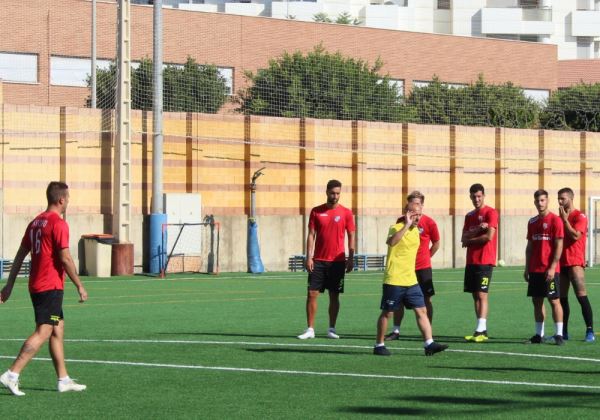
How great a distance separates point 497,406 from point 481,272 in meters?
7.10

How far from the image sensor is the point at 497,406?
41.4 feet

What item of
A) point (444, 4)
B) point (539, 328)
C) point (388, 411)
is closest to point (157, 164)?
point (539, 328)

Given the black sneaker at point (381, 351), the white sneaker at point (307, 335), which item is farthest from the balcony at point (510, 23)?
the black sneaker at point (381, 351)

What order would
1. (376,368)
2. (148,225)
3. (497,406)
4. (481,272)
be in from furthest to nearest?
(148,225) < (481,272) < (376,368) < (497,406)

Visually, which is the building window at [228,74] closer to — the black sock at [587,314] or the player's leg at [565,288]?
the player's leg at [565,288]

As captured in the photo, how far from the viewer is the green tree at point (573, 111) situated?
72.1 m

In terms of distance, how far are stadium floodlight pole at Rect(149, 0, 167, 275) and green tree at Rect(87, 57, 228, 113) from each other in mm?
13382

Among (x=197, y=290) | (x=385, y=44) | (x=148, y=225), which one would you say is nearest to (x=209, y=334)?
(x=197, y=290)

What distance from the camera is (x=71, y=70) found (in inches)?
2714

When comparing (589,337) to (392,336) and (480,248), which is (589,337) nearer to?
(480,248)

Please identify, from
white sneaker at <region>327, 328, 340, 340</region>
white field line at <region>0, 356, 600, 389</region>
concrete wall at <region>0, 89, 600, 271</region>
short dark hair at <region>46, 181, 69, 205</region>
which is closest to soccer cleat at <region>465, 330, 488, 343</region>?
white sneaker at <region>327, 328, 340, 340</region>

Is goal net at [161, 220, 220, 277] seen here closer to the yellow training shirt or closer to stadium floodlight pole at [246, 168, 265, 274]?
stadium floodlight pole at [246, 168, 265, 274]

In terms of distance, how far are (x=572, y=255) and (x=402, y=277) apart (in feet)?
11.2

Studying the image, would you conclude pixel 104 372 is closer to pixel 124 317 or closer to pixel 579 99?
pixel 124 317
